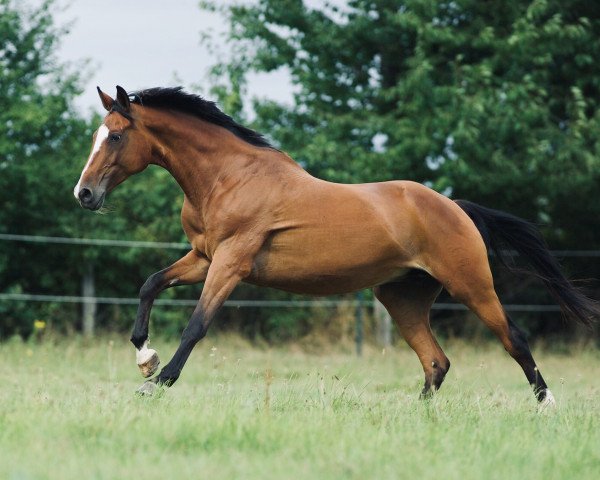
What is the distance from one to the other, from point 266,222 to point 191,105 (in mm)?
1038

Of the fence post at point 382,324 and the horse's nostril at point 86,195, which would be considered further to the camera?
the fence post at point 382,324

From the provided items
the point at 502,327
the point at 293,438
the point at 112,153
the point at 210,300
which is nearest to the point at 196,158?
the point at 112,153

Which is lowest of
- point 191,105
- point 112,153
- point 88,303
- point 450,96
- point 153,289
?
point 88,303

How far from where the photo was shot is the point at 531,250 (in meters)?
7.77

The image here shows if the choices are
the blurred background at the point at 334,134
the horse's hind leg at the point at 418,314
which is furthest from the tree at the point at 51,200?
the horse's hind leg at the point at 418,314

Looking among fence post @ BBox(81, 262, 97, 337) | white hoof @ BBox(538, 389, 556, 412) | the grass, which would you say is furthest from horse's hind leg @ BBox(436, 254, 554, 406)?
fence post @ BBox(81, 262, 97, 337)

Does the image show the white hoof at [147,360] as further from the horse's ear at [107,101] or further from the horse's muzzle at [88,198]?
the horse's ear at [107,101]

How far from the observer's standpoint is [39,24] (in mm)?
A: 14891

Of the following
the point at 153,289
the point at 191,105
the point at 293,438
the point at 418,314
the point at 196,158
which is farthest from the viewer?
the point at 418,314

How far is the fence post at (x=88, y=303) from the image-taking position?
46.0 feet

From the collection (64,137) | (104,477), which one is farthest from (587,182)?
(104,477)

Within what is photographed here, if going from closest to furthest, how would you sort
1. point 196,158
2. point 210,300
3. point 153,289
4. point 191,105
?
point 210,300, point 153,289, point 196,158, point 191,105

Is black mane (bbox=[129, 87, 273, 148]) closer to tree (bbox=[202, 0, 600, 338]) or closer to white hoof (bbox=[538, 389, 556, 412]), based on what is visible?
white hoof (bbox=[538, 389, 556, 412])

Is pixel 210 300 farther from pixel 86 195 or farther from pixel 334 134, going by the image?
pixel 334 134
